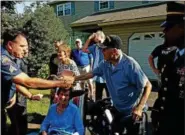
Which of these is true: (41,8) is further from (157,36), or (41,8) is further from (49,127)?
(49,127)

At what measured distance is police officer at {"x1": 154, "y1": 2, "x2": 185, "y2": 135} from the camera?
3.03 metres

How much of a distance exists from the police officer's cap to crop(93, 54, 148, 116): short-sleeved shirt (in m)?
0.62

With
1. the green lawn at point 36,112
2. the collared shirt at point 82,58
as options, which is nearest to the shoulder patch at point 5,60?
the green lawn at point 36,112

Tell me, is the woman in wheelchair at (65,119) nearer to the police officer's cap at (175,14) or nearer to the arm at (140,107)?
the arm at (140,107)

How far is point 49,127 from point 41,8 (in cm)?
1622

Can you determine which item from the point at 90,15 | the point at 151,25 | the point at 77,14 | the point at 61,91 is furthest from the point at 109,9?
the point at 61,91

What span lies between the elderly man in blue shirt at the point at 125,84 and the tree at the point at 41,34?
1457 centimetres

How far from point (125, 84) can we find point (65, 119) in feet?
2.61

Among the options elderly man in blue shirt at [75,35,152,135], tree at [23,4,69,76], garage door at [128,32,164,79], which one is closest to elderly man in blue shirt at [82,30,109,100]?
elderly man in blue shirt at [75,35,152,135]

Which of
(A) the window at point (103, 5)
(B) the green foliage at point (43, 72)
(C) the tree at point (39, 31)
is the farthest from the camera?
(A) the window at point (103, 5)

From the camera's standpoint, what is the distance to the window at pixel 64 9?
25.1 meters

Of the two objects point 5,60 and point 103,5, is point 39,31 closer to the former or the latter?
point 103,5

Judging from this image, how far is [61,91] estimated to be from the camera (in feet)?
13.4

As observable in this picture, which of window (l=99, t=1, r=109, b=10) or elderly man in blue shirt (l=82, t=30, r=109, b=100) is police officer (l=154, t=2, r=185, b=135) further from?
window (l=99, t=1, r=109, b=10)
